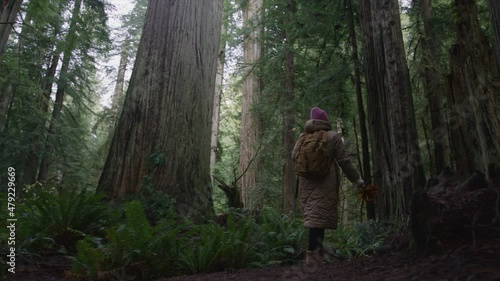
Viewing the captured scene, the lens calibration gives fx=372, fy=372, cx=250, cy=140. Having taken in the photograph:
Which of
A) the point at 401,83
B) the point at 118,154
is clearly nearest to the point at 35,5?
the point at 118,154

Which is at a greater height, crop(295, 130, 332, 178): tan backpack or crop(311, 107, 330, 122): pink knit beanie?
crop(311, 107, 330, 122): pink knit beanie

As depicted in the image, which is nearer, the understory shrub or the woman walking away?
the woman walking away

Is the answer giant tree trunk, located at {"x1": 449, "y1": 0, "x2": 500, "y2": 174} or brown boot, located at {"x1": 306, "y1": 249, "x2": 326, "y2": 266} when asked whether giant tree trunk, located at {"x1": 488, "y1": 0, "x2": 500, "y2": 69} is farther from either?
brown boot, located at {"x1": 306, "y1": 249, "x2": 326, "y2": 266}

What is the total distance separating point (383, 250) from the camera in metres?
3.07

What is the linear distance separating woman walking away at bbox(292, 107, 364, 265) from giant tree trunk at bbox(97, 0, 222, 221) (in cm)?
231

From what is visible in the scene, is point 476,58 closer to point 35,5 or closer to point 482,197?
point 482,197

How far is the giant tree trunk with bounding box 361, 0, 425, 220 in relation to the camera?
14.4ft

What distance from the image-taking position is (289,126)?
11.0m

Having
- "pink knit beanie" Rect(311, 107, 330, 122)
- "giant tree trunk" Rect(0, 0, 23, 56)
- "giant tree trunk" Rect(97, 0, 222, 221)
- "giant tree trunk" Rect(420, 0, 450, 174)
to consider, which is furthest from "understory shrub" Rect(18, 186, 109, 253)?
"giant tree trunk" Rect(420, 0, 450, 174)

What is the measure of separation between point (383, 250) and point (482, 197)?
1.24m

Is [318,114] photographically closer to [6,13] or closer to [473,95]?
[473,95]

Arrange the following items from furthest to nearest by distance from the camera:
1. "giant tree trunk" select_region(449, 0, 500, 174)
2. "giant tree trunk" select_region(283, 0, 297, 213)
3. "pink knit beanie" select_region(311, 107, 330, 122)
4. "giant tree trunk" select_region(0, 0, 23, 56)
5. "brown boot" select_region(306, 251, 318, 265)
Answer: "giant tree trunk" select_region(283, 0, 297, 213) < "giant tree trunk" select_region(0, 0, 23, 56) < "pink knit beanie" select_region(311, 107, 330, 122) < "brown boot" select_region(306, 251, 318, 265) < "giant tree trunk" select_region(449, 0, 500, 174)

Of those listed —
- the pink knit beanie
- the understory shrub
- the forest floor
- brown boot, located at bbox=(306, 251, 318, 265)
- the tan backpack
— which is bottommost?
brown boot, located at bbox=(306, 251, 318, 265)

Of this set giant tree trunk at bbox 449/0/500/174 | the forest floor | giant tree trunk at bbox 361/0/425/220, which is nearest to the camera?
the forest floor
